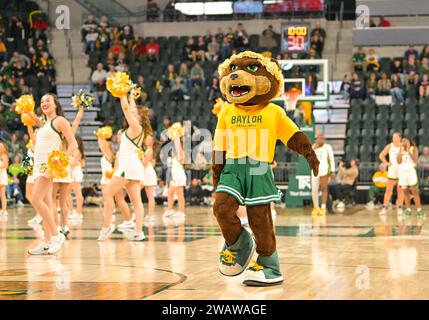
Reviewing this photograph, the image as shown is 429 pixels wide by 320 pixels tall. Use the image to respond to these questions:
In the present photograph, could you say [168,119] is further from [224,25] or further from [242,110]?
[242,110]

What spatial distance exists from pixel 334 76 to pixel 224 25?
380cm

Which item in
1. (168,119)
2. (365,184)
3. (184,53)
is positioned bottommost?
(365,184)

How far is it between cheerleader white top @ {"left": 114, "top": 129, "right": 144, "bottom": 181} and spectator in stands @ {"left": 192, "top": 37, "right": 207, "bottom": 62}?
1425 cm

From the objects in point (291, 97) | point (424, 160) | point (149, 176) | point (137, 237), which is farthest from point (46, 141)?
point (424, 160)

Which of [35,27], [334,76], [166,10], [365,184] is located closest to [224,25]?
[166,10]

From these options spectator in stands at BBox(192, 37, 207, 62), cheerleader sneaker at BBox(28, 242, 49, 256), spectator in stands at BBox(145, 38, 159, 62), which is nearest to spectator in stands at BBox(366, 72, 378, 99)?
spectator in stands at BBox(192, 37, 207, 62)

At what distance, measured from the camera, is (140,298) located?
577cm

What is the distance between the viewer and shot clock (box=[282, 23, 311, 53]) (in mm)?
23422

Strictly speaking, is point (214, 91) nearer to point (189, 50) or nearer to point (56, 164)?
point (189, 50)

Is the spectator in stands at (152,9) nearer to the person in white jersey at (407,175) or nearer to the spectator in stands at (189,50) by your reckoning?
the spectator in stands at (189,50)

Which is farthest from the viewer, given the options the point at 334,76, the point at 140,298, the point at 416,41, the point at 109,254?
the point at 334,76

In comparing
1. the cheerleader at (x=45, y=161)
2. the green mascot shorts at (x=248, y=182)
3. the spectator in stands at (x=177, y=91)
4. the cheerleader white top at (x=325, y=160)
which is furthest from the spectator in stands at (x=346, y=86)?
the green mascot shorts at (x=248, y=182)

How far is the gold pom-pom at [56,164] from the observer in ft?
29.6

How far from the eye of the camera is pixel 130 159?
1081 cm
